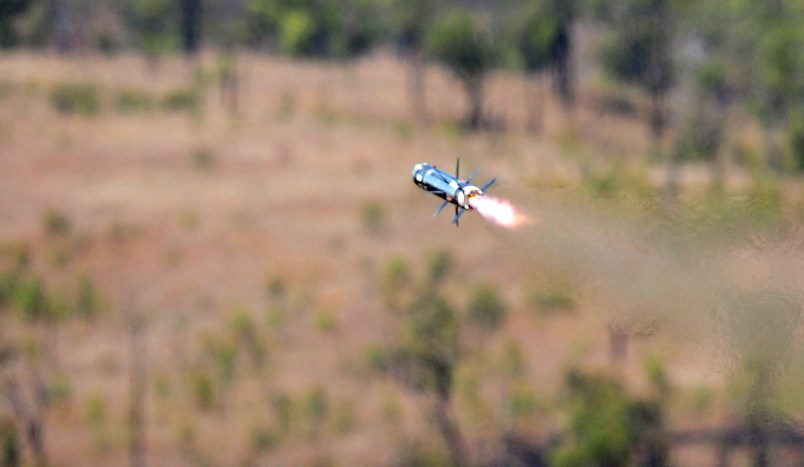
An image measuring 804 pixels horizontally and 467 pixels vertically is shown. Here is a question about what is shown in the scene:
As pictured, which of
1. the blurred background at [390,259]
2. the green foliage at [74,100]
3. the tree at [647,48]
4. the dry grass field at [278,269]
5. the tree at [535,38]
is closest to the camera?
the blurred background at [390,259]

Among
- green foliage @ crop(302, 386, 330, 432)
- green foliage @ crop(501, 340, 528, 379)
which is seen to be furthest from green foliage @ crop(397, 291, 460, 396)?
green foliage @ crop(302, 386, 330, 432)

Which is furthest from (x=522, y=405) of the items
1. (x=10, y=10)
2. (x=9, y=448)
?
(x=10, y=10)

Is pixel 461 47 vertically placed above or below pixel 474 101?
above

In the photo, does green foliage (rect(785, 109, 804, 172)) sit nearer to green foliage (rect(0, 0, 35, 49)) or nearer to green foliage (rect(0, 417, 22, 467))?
green foliage (rect(0, 0, 35, 49))

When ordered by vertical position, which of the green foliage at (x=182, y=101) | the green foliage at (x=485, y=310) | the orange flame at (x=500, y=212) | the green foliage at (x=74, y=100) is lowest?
the green foliage at (x=485, y=310)

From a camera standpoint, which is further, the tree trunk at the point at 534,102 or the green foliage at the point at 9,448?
the tree trunk at the point at 534,102

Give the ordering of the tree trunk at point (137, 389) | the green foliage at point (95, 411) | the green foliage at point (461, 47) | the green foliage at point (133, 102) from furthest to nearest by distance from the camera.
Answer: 1. the green foliage at point (461, 47)
2. the green foliage at point (133, 102)
3. the green foliage at point (95, 411)
4. the tree trunk at point (137, 389)

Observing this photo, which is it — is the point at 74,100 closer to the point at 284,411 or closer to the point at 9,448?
the point at 284,411

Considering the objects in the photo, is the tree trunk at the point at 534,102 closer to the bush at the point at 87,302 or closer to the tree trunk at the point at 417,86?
the tree trunk at the point at 417,86

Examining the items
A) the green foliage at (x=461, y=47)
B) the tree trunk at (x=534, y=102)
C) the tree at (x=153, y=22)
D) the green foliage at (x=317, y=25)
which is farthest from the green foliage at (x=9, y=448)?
the green foliage at (x=317, y=25)
